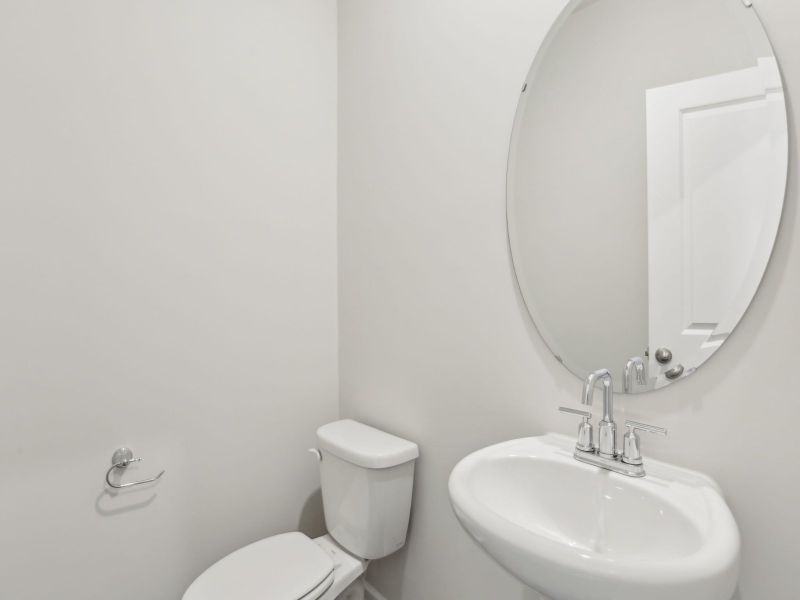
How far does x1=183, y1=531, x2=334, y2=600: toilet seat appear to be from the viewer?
110cm

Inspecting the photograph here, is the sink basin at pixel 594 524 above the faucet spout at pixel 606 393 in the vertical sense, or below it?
below

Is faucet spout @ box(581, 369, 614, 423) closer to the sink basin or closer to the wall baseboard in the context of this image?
the sink basin

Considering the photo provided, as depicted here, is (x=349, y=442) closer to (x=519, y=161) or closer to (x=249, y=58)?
(x=519, y=161)

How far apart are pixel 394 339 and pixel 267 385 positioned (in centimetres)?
49

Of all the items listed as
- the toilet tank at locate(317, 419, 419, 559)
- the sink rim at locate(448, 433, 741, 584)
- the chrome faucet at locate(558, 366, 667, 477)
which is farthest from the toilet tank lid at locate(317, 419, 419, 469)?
the chrome faucet at locate(558, 366, 667, 477)

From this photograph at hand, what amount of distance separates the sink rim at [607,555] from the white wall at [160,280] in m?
0.93

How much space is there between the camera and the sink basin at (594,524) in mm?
563

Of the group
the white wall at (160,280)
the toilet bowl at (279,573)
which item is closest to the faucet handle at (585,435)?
the toilet bowl at (279,573)

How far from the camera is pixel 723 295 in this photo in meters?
0.81

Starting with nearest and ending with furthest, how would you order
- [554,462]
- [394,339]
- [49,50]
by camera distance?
1. [554,462]
2. [49,50]
3. [394,339]

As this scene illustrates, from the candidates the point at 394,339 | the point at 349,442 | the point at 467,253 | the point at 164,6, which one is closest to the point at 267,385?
the point at 349,442

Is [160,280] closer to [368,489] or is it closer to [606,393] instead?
[368,489]

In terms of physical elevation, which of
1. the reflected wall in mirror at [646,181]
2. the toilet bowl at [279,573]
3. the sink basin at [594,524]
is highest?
the reflected wall in mirror at [646,181]

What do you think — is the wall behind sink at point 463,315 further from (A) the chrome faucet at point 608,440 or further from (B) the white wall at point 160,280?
(B) the white wall at point 160,280
